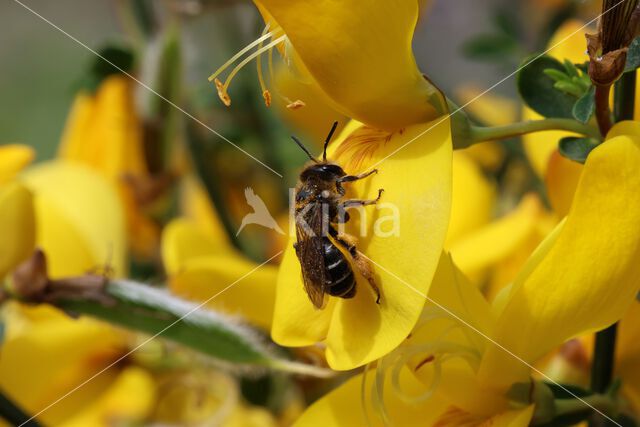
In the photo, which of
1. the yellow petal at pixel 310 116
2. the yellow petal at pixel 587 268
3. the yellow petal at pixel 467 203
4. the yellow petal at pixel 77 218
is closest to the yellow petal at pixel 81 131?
the yellow petal at pixel 77 218

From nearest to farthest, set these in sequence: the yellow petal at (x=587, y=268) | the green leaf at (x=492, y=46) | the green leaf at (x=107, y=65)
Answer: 1. the yellow petal at (x=587, y=268)
2. the green leaf at (x=107, y=65)
3. the green leaf at (x=492, y=46)

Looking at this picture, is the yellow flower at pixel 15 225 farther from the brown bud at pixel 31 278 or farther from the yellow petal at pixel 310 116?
the yellow petal at pixel 310 116

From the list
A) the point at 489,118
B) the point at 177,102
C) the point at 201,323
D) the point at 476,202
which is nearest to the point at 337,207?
the point at 201,323

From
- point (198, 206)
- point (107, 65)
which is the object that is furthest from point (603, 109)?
point (198, 206)

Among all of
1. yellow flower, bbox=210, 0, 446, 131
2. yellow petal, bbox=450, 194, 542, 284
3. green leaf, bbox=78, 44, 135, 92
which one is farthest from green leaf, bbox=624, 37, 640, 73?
green leaf, bbox=78, 44, 135, 92

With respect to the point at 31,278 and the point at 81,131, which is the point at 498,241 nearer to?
the point at 31,278

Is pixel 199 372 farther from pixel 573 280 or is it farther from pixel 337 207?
pixel 573 280
